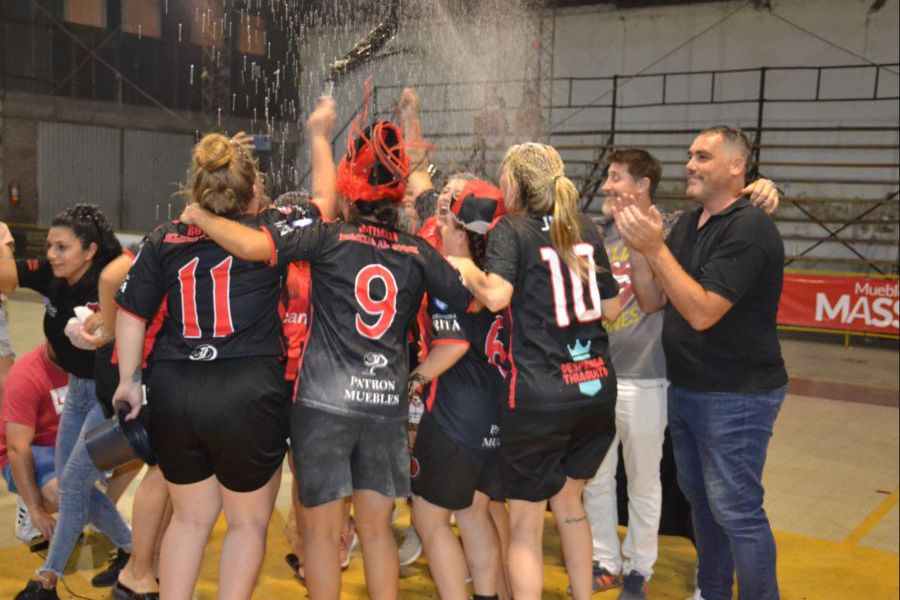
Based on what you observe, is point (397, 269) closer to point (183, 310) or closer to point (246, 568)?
point (183, 310)

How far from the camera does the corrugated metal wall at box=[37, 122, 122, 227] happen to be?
17312 millimetres

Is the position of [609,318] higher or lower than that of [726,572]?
higher

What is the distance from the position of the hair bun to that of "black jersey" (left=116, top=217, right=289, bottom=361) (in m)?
0.17

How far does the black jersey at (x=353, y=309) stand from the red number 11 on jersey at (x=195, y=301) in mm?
197

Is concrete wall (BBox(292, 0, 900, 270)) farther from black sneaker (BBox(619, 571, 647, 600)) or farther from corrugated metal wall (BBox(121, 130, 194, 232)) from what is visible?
black sneaker (BBox(619, 571, 647, 600))

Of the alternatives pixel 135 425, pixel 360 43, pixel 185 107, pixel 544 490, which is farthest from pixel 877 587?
pixel 185 107

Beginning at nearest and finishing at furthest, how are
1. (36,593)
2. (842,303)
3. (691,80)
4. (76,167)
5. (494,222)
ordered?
(494,222) → (36,593) → (842,303) → (691,80) → (76,167)

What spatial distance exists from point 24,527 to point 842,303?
997cm

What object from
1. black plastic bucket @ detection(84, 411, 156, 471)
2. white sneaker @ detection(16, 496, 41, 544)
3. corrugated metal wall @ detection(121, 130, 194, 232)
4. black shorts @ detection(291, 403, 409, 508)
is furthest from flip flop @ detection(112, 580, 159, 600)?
corrugated metal wall @ detection(121, 130, 194, 232)

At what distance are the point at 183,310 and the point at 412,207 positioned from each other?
1091 mm

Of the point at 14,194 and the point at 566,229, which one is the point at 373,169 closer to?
the point at 566,229

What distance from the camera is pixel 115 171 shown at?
19000 mm

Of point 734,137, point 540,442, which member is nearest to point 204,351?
point 540,442

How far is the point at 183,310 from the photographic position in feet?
8.77
